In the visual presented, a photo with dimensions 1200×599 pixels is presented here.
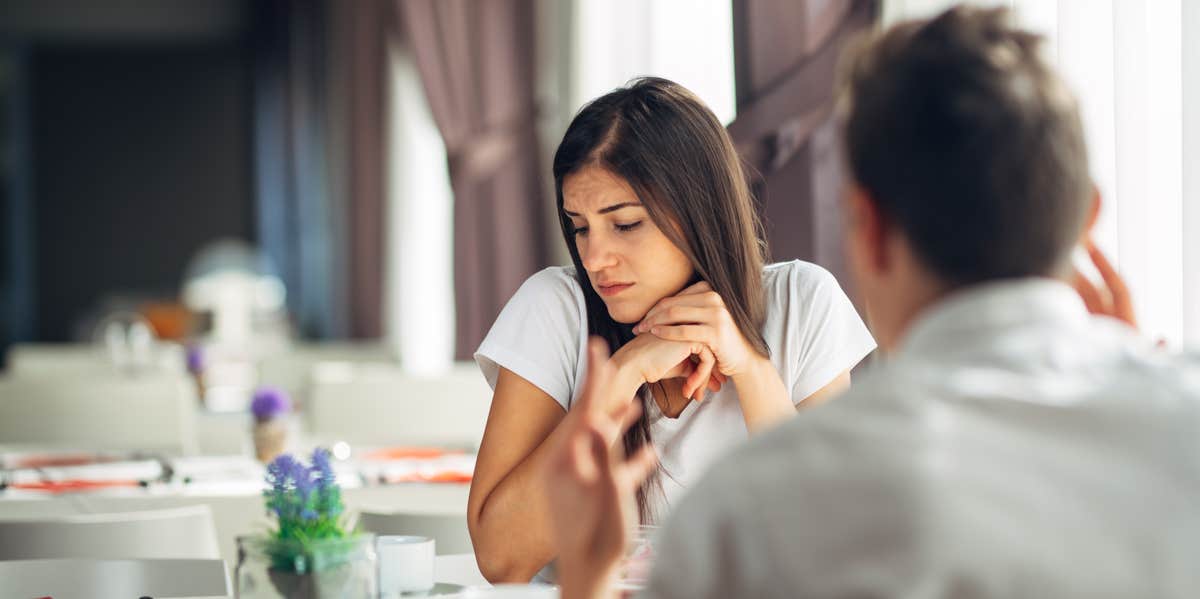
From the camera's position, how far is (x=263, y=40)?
11.4 m

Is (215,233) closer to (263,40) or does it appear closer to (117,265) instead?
(117,265)

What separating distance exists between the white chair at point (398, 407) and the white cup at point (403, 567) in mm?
2200

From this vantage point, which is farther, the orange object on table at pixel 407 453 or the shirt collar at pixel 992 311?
the orange object on table at pixel 407 453

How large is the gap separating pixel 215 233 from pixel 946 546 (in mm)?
11766

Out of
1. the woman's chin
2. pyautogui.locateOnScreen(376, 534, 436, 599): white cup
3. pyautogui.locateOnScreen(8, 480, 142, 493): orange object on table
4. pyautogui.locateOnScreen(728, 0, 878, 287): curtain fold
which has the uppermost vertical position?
pyautogui.locateOnScreen(728, 0, 878, 287): curtain fold

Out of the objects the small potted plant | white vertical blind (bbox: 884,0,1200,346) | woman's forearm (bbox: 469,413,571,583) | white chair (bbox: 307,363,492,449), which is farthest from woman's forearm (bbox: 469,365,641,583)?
white chair (bbox: 307,363,492,449)

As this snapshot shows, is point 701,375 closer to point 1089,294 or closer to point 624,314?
point 624,314

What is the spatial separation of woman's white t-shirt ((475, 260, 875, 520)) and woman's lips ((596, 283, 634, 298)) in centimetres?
8

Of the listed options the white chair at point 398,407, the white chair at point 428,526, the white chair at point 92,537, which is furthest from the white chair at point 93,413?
the white chair at point 428,526

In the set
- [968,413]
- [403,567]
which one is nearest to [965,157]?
[968,413]

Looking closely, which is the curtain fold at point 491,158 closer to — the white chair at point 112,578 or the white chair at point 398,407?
the white chair at point 398,407

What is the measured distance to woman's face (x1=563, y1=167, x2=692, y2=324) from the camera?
1816 millimetres

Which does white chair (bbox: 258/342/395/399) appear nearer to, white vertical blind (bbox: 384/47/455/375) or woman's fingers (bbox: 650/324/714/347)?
white vertical blind (bbox: 384/47/455/375)

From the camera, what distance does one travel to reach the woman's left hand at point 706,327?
177 cm
